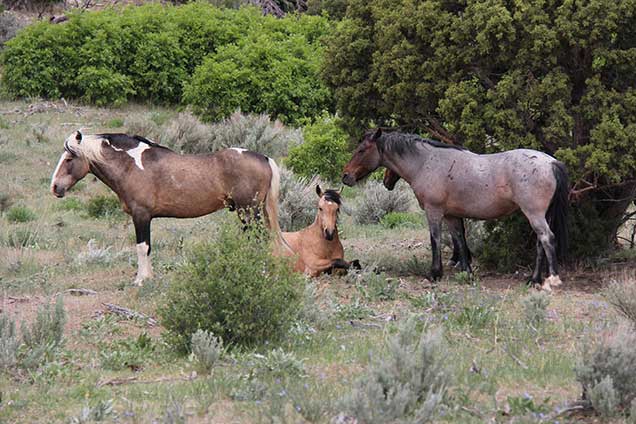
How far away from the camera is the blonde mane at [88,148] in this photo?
36.7ft

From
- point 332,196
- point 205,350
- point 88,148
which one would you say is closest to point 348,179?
point 332,196

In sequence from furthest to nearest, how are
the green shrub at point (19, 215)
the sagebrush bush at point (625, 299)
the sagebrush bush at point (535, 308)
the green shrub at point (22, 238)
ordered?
the green shrub at point (19, 215), the green shrub at point (22, 238), the sagebrush bush at point (535, 308), the sagebrush bush at point (625, 299)

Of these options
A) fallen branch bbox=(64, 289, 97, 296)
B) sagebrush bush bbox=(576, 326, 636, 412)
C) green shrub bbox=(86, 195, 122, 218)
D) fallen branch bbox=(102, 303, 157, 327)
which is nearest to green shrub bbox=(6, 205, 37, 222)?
green shrub bbox=(86, 195, 122, 218)

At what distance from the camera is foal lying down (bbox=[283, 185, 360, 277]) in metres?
11.3

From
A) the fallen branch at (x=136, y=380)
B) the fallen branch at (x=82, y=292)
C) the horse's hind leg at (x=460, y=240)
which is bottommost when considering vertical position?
the fallen branch at (x=82, y=292)

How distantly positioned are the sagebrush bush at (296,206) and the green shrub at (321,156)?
2843mm

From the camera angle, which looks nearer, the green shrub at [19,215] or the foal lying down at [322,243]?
the foal lying down at [322,243]

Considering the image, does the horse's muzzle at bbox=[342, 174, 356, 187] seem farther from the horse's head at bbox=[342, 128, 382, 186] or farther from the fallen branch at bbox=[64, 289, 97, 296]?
the fallen branch at bbox=[64, 289, 97, 296]

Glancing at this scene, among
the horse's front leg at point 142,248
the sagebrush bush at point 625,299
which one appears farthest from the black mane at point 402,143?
the sagebrush bush at point 625,299

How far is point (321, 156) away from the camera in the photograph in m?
19.4

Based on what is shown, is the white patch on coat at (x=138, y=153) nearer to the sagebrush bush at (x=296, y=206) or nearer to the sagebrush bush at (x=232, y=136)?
the sagebrush bush at (x=296, y=206)

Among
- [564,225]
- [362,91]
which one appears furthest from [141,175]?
[564,225]

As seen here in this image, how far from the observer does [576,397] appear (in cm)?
669

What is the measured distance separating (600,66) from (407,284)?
3.19 metres
